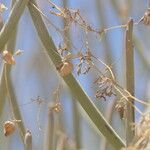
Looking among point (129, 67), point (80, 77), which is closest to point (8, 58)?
point (129, 67)

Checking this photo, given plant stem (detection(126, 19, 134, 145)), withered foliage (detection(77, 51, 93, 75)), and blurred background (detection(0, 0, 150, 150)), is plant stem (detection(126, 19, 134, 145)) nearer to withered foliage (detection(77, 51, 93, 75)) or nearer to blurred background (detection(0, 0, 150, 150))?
withered foliage (detection(77, 51, 93, 75))

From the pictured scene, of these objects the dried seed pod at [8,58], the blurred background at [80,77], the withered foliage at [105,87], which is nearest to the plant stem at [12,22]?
the dried seed pod at [8,58]

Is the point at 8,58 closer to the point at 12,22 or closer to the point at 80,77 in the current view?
the point at 12,22

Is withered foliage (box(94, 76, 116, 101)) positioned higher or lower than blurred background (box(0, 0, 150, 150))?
lower

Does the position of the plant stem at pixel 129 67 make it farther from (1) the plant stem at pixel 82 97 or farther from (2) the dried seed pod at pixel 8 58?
(2) the dried seed pod at pixel 8 58

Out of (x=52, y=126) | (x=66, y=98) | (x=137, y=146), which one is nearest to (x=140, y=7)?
(x=66, y=98)

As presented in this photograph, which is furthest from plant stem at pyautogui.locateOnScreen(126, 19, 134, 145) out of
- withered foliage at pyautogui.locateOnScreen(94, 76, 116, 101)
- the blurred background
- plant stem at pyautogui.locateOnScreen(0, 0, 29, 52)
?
the blurred background

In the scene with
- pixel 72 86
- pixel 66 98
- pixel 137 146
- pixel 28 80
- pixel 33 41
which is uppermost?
pixel 33 41

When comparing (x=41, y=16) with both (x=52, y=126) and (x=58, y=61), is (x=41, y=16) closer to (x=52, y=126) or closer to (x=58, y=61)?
(x=58, y=61)
